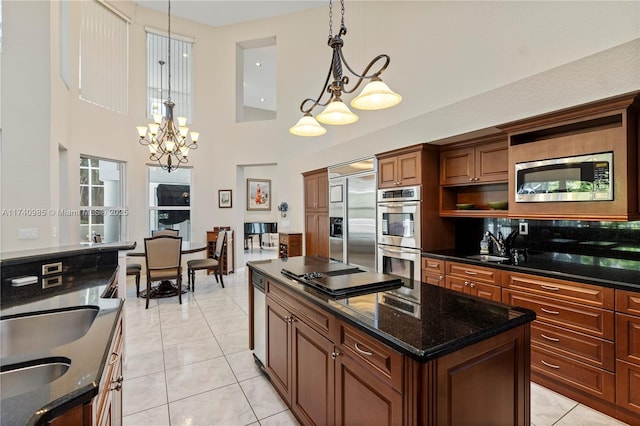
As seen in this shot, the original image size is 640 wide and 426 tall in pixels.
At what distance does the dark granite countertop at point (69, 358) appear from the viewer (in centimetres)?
76

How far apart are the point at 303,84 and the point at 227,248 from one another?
3815 mm

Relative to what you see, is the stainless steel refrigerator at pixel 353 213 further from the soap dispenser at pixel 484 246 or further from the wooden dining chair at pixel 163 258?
the wooden dining chair at pixel 163 258

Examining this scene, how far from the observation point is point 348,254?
4637 mm

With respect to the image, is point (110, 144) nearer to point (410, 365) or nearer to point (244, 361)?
point (244, 361)

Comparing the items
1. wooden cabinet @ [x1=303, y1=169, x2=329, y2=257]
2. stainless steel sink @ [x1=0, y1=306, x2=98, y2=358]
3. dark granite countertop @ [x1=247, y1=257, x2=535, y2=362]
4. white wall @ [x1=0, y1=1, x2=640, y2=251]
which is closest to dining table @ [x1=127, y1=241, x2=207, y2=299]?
white wall @ [x1=0, y1=1, x2=640, y2=251]

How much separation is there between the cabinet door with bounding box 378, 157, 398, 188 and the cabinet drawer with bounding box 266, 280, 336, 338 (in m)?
2.22

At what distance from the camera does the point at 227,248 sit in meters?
6.68

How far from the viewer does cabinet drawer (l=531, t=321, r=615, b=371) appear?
2027mm

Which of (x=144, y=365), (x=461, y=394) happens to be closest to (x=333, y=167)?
(x=144, y=365)

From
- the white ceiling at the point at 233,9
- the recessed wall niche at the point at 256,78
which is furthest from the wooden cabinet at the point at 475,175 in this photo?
the recessed wall niche at the point at 256,78

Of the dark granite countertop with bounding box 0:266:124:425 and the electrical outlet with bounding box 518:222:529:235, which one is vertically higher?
the electrical outlet with bounding box 518:222:529:235

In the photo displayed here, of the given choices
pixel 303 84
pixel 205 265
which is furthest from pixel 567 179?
pixel 205 265

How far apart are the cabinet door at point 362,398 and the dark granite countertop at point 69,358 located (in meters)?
0.97

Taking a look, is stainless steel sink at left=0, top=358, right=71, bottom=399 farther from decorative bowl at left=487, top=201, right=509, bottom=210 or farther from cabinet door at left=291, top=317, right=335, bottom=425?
decorative bowl at left=487, top=201, right=509, bottom=210
